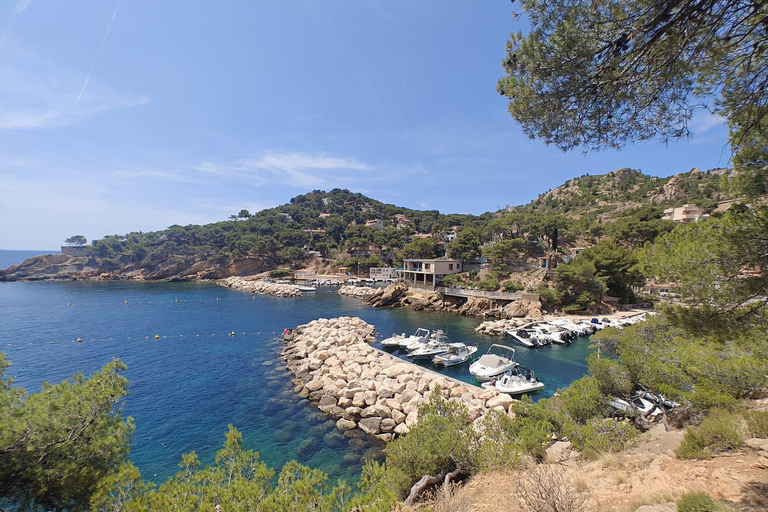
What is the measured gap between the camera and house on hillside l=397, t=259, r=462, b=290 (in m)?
46.0

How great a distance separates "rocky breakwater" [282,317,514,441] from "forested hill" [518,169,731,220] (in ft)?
220

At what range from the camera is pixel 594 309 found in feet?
110

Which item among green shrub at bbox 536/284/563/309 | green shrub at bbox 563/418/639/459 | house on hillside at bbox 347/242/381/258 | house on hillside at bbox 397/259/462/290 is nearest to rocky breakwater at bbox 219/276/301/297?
house on hillside at bbox 397/259/462/290

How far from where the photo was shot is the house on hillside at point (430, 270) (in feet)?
151

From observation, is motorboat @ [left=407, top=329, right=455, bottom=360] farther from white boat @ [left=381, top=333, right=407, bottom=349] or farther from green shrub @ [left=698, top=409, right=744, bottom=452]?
green shrub @ [left=698, top=409, right=744, bottom=452]

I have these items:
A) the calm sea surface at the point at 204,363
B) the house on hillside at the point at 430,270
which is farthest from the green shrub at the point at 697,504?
the house on hillside at the point at 430,270

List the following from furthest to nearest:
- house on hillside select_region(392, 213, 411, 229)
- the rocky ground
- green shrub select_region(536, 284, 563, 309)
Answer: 1. house on hillside select_region(392, 213, 411, 229)
2. green shrub select_region(536, 284, 563, 309)
3. the rocky ground

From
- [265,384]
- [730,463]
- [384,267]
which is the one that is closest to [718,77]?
[730,463]

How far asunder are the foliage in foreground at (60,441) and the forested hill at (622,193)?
256 ft

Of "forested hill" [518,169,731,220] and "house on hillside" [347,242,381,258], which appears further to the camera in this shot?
"house on hillside" [347,242,381,258]

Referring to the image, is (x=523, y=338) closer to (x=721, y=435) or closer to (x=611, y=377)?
(x=611, y=377)

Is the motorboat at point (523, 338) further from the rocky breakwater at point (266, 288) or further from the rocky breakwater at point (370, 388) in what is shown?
the rocky breakwater at point (266, 288)

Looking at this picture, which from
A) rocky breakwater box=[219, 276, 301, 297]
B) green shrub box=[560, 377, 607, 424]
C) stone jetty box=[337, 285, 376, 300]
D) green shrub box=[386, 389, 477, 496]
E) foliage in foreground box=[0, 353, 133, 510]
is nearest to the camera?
foliage in foreground box=[0, 353, 133, 510]

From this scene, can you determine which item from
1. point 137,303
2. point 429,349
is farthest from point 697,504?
point 137,303
